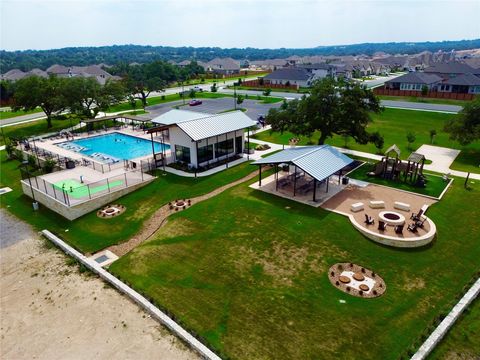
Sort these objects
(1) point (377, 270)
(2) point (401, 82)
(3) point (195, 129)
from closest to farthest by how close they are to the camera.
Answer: (1) point (377, 270)
(3) point (195, 129)
(2) point (401, 82)

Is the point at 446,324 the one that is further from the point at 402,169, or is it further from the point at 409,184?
the point at 402,169

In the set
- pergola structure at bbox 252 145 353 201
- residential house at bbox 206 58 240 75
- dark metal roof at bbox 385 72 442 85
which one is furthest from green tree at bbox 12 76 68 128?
residential house at bbox 206 58 240 75

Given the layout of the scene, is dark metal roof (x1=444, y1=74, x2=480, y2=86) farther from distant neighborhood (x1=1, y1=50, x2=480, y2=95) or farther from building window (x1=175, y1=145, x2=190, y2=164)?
building window (x1=175, y1=145, x2=190, y2=164)

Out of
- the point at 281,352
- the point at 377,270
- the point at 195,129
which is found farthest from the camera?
the point at 195,129

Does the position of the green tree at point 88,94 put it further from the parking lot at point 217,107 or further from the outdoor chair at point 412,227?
the outdoor chair at point 412,227

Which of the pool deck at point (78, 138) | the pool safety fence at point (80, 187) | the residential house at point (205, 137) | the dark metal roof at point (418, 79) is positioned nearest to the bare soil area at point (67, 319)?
the pool safety fence at point (80, 187)

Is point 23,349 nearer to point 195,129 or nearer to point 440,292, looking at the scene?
point 440,292

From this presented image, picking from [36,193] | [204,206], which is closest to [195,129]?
[204,206]
